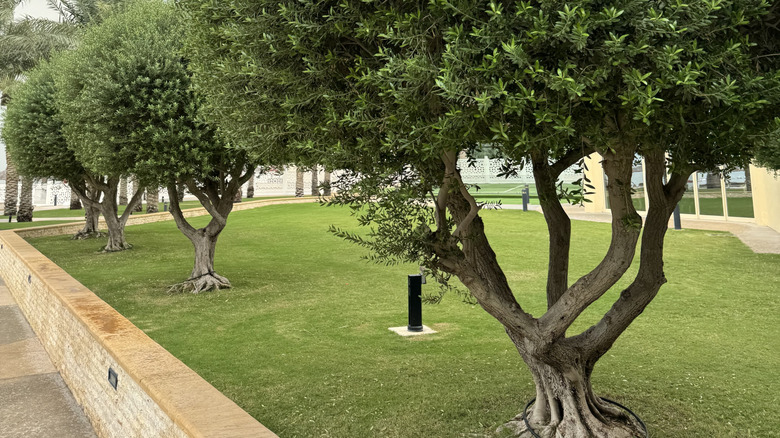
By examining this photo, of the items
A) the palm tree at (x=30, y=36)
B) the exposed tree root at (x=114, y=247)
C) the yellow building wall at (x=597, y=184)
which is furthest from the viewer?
the yellow building wall at (x=597, y=184)

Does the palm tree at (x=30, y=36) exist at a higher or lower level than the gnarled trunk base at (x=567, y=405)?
higher

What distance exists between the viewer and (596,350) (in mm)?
5680

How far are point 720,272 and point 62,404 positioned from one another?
1325cm

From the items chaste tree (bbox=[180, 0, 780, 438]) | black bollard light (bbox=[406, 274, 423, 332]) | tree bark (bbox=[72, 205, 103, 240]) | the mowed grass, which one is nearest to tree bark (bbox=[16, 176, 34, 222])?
tree bark (bbox=[72, 205, 103, 240])

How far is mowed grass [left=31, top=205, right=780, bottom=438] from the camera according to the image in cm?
644

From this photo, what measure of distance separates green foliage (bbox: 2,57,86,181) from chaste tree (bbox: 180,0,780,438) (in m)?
15.8

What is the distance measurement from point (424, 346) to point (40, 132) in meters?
15.8

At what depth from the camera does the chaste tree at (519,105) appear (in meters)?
3.29

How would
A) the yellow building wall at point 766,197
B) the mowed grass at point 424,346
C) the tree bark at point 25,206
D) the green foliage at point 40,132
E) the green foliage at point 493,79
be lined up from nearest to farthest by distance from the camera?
the green foliage at point 493,79
the mowed grass at point 424,346
the green foliage at point 40,132
the yellow building wall at point 766,197
the tree bark at point 25,206

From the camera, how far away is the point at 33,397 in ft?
24.9

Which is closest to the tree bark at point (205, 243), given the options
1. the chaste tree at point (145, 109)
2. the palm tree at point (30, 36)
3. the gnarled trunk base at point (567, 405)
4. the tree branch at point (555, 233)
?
the chaste tree at point (145, 109)

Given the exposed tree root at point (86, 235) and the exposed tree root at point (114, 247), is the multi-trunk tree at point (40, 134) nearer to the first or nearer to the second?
the exposed tree root at point (114, 247)

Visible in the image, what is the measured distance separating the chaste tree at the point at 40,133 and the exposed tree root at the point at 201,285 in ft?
27.6

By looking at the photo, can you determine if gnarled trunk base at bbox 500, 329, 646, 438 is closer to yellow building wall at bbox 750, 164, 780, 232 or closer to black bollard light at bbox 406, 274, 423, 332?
black bollard light at bbox 406, 274, 423, 332
